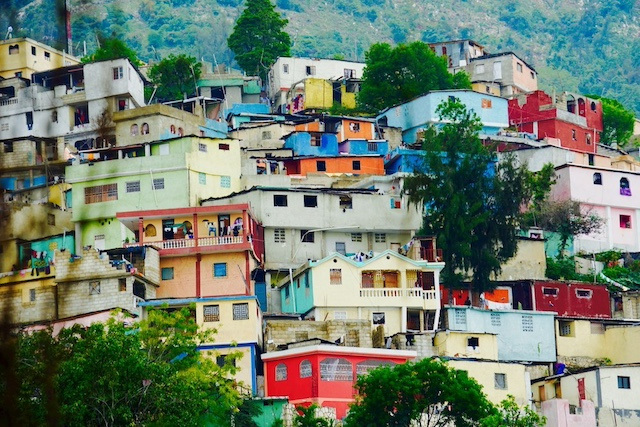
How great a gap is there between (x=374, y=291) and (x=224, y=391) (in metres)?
12.5

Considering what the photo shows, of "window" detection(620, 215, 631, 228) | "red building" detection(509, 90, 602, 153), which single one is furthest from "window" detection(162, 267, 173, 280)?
"red building" detection(509, 90, 602, 153)

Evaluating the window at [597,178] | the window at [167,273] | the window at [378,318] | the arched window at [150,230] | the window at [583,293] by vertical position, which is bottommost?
the window at [378,318]

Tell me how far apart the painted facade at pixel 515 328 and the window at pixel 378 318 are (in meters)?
2.45

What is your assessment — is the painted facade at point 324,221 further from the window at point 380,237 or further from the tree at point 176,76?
the tree at point 176,76

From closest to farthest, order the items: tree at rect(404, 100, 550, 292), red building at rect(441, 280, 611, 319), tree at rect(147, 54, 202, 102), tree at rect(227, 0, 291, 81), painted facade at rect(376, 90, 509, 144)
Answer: tree at rect(404, 100, 550, 292)
red building at rect(441, 280, 611, 319)
painted facade at rect(376, 90, 509, 144)
tree at rect(147, 54, 202, 102)
tree at rect(227, 0, 291, 81)

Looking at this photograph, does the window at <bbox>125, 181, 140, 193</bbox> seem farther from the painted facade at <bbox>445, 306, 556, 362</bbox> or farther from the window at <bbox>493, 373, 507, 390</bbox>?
the window at <bbox>493, 373, 507, 390</bbox>

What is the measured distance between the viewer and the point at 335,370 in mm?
37844

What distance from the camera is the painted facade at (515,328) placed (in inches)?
1752

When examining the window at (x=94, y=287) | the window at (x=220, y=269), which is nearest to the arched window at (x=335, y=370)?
the window at (x=220, y=269)

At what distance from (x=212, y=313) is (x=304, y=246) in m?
9.11

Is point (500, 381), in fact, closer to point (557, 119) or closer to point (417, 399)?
point (417, 399)

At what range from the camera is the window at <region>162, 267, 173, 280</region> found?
4500 centimetres

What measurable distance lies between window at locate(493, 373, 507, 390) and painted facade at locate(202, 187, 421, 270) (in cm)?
1051

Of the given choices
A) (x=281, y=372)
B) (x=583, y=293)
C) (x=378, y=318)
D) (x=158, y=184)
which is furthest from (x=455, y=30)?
(x=281, y=372)
